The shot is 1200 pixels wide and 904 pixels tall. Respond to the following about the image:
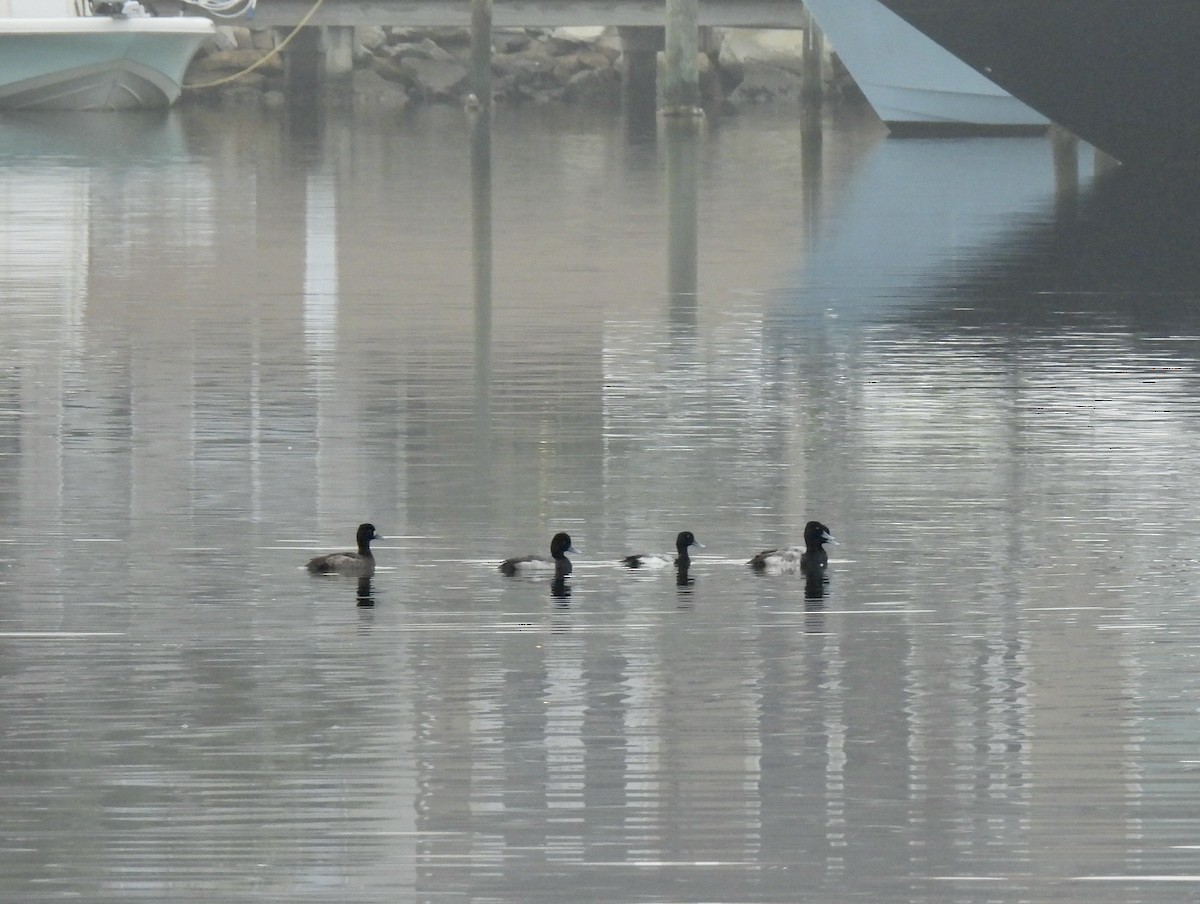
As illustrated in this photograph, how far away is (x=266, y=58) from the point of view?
5516 centimetres

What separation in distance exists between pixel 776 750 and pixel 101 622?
2.99 metres

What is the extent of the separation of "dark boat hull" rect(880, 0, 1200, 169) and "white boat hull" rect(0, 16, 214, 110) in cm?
2074

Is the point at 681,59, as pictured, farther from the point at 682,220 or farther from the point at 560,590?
the point at 560,590

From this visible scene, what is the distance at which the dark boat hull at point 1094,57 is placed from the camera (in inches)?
1276

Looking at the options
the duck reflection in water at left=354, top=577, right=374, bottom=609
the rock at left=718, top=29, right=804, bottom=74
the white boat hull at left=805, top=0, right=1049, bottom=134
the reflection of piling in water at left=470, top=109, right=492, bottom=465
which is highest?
the rock at left=718, top=29, right=804, bottom=74

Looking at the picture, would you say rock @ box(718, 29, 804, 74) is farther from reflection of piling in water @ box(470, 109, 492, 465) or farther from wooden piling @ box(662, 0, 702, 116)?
reflection of piling in water @ box(470, 109, 492, 465)

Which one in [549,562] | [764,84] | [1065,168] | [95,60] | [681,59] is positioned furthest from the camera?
[764,84]

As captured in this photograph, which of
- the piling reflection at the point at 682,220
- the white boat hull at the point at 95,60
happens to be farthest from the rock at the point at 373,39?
the piling reflection at the point at 682,220

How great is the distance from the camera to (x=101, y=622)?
→ 1026 centimetres

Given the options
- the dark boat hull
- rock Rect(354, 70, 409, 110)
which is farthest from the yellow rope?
the dark boat hull

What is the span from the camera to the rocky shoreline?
2263 inches

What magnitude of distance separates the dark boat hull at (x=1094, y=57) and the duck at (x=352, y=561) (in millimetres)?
22767

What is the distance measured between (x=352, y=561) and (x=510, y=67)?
4791cm

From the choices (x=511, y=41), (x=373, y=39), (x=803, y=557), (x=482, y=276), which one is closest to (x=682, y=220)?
(x=482, y=276)
